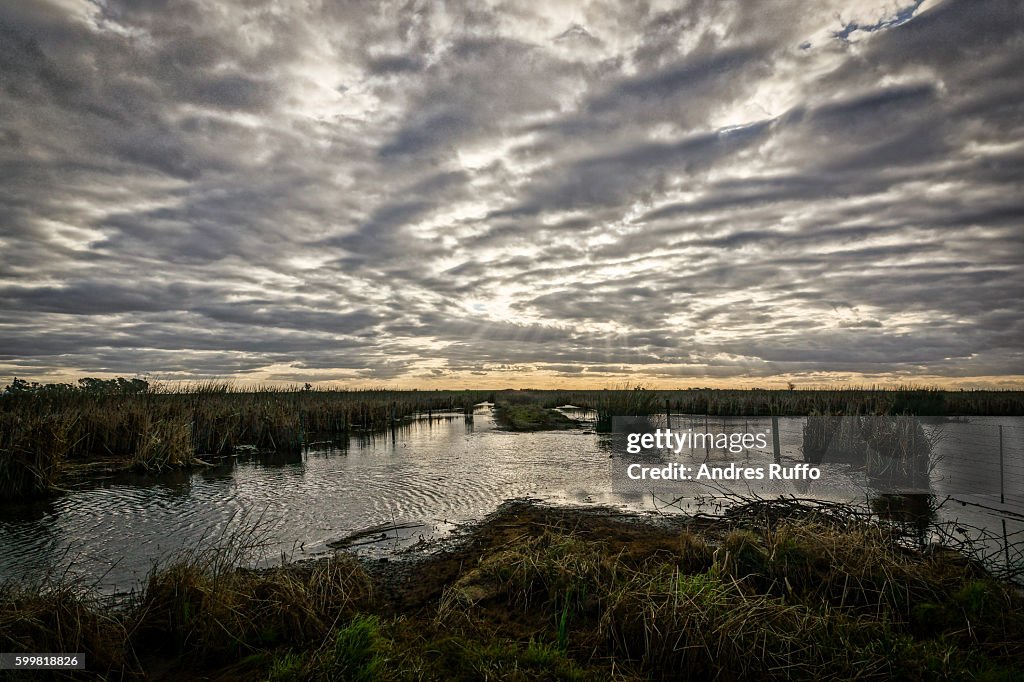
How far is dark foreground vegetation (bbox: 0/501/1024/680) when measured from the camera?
426cm

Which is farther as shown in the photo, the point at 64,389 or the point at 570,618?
the point at 64,389

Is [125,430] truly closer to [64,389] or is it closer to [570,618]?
[64,389]

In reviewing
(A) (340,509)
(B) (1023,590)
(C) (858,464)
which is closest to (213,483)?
(A) (340,509)

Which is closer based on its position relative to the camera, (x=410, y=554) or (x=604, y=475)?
(x=410, y=554)

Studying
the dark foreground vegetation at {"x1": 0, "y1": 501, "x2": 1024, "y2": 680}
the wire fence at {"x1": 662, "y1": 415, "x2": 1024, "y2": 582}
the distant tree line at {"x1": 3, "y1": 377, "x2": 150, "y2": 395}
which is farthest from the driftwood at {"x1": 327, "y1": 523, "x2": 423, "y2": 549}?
the distant tree line at {"x1": 3, "y1": 377, "x2": 150, "y2": 395}

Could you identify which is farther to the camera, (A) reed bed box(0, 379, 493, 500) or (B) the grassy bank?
(B) the grassy bank

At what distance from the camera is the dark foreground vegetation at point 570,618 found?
4.26 m

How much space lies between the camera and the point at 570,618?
5180mm

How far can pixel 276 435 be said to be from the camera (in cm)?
1927

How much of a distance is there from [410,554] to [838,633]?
16.6 ft

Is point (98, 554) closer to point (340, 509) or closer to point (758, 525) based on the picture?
point (340, 509)

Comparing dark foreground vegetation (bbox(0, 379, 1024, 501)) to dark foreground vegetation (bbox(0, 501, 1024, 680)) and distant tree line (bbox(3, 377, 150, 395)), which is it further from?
dark foreground vegetation (bbox(0, 501, 1024, 680))

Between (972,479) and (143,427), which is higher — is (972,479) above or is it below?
below

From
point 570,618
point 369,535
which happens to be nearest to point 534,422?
point 369,535
